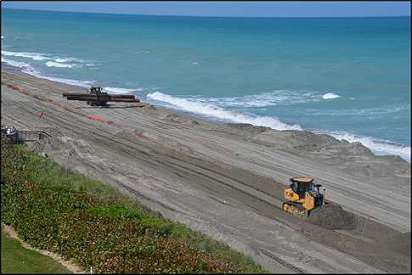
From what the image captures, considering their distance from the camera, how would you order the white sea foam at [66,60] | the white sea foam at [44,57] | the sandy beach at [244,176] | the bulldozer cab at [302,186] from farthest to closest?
the white sea foam at [66,60], the white sea foam at [44,57], the bulldozer cab at [302,186], the sandy beach at [244,176]

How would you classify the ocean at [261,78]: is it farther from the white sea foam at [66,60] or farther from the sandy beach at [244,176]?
the sandy beach at [244,176]

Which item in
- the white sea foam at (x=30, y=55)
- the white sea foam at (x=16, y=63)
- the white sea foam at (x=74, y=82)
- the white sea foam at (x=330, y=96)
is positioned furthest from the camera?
the white sea foam at (x=30, y=55)

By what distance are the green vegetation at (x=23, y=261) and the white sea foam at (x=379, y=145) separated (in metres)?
24.5

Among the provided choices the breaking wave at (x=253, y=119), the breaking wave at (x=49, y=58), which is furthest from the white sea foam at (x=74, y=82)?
the breaking wave at (x=49, y=58)

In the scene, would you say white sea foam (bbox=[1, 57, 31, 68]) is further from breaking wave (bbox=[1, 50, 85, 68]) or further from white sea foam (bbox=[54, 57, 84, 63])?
white sea foam (bbox=[54, 57, 84, 63])

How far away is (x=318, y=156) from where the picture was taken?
34969 mm

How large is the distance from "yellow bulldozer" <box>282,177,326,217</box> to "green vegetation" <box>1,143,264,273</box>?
5002 mm

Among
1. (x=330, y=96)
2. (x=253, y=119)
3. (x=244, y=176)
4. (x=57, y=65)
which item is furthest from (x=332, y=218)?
(x=57, y=65)

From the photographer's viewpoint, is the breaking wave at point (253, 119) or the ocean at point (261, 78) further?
the ocean at point (261, 78)

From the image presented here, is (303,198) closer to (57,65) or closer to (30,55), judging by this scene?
(57,65)

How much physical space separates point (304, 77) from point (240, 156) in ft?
155

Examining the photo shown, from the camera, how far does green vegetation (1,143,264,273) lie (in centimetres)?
1562

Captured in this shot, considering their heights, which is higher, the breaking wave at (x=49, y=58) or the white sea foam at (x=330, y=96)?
the breaking wave at (x=49, y=58)

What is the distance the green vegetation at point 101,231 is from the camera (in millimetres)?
15617
